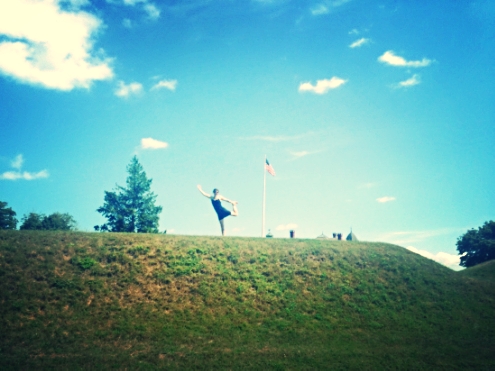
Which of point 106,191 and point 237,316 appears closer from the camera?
point 237,316

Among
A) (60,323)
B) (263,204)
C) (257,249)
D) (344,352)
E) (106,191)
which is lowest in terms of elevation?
(344,352)

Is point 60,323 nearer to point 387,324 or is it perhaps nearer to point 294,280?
point 294,280

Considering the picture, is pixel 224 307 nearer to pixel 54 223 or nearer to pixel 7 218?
pixel 54 223

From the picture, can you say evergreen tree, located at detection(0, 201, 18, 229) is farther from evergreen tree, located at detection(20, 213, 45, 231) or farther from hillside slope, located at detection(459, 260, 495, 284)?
hillside slope, located at detection(459, 260, 495, 284)

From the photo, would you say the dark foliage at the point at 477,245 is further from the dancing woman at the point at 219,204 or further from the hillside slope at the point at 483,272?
the dancing woman at the point at 219,204

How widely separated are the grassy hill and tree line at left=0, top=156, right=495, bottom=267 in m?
22.6

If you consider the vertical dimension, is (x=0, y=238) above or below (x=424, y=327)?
above

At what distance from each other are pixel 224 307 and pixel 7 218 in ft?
182

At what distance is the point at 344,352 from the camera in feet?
42.4

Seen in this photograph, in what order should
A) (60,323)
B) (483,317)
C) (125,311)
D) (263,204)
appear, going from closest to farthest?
(60,323), (125,311), (483,317), (263,204)

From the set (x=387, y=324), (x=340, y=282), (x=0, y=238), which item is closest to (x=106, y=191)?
(x=0, y=238)

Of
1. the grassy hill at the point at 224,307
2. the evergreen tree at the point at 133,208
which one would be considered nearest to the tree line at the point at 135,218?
the evergreen tree at the point at 133,208

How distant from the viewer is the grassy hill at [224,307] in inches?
468

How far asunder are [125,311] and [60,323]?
102 inches
